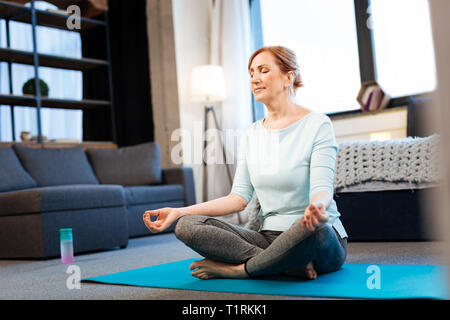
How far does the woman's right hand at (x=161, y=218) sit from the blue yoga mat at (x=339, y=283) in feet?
0.71

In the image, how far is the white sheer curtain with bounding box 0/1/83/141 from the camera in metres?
4.78

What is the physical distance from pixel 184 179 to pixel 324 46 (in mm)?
1758

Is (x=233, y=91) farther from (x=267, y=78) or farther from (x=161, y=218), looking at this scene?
(x=161, y=218)

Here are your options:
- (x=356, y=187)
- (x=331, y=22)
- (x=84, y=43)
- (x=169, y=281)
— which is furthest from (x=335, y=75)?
(x=169, y=281)

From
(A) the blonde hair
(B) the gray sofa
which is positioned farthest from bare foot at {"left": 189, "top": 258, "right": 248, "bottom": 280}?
(B) the gray sofa

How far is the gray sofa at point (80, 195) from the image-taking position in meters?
3.06

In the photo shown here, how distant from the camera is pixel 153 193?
419 cm

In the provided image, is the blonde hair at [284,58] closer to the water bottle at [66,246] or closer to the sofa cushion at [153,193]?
the water bottle at [66,246]

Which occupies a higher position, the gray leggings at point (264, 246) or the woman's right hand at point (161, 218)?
the woman's right hand at point (161, 218)

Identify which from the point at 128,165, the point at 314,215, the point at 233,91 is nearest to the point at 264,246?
the point at 314,215

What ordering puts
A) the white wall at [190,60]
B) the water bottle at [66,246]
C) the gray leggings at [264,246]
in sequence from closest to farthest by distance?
the gray leggings at [264,246], the water bottle at [66,246], the white wall at [190,60]

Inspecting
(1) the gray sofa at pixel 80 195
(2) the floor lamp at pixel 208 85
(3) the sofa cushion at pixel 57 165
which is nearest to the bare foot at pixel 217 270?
(1) the gray sofa at pixel 80 195

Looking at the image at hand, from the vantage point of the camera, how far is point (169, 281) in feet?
5.95
